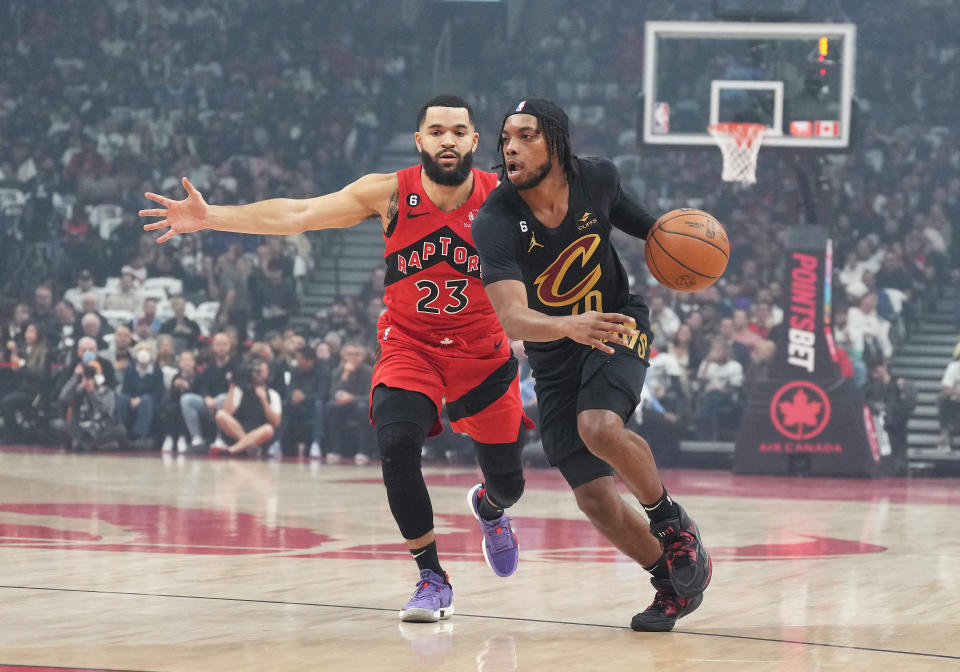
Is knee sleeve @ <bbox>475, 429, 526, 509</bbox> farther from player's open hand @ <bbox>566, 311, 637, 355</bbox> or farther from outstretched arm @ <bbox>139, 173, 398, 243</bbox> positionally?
player's open hand @ <bbox>566, 311, 637, 355</bbox>

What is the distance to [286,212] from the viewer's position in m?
5.21

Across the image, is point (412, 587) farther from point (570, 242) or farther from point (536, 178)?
point (536, 178)

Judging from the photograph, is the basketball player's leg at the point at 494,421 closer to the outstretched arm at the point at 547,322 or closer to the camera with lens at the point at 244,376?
the outstretched arm at the point at 547,322

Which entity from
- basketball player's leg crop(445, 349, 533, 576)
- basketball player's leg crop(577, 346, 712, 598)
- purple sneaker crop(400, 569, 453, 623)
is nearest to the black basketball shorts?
basketball player's leg crop(577, 346, 712, 598)

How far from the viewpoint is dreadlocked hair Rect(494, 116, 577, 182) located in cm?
473

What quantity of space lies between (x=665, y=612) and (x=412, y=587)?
4.40 ft

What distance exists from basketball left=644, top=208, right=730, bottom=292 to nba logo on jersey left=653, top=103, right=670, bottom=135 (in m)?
8.25

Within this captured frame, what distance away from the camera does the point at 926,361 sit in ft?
53.0

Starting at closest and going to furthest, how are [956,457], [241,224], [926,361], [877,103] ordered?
[241,224], [956,457], [926,361], [877,103]

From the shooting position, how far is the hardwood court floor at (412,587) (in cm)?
405

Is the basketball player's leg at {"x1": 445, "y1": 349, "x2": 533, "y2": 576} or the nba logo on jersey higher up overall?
the nba logo on jersey

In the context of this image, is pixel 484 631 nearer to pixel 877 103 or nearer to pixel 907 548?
pixel 907 548

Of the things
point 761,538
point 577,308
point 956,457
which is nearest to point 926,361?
point 956,457

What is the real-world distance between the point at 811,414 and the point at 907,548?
5.99 meters
